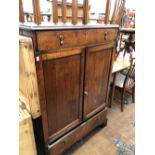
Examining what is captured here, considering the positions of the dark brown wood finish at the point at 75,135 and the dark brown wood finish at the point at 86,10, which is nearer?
the dark brown wood finish at the point at 86,10

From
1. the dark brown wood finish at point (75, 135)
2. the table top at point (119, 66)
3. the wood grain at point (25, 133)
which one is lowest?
the dark brown wood finish at point (75, 135)

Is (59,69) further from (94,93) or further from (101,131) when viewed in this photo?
(101,131)

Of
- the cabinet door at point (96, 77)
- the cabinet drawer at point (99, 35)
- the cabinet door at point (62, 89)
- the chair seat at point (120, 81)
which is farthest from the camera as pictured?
the chair seat at point (120, 81)

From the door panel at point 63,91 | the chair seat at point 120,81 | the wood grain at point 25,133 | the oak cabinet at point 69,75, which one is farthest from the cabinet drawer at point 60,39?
the chair seat at point 120,81

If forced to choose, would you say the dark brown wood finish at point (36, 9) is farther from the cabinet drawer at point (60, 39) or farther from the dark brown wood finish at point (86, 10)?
the dark brown wood finish at point (86, 10)

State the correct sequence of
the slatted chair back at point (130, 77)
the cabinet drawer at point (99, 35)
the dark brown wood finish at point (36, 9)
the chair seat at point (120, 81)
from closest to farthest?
the dark brown wood finish at point (36, 9)
the cabinet drawer at point (99, 35)
the slatted chair back at point (130, 77)
the chair seat at point (120, 81)

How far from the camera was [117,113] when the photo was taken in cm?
222

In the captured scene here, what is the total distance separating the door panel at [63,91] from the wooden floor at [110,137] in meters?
0.40

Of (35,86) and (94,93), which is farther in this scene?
(94,93)

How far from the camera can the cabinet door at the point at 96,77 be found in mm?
1310

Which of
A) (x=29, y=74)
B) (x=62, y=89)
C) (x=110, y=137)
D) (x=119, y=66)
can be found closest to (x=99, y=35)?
(x=62, y=89)
